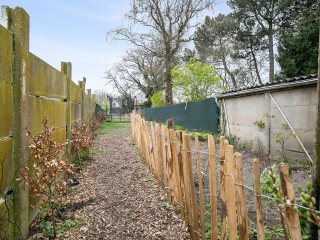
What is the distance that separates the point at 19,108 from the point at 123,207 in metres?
2.27

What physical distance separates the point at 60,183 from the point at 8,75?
5.89 ft

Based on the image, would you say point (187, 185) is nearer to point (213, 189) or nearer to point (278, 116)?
point (213, 189)

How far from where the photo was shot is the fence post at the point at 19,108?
2949mm

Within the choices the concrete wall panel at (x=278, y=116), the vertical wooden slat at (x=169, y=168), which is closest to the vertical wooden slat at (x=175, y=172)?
the vertical wooden slat at (x=169, y=168)

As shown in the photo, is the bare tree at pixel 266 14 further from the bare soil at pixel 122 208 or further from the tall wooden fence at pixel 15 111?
the tall wooden fence at pixel 15 111

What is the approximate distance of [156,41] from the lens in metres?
25.7

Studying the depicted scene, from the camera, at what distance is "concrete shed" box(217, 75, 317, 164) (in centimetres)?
864

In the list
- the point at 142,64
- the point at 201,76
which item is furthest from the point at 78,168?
the point at 142,64

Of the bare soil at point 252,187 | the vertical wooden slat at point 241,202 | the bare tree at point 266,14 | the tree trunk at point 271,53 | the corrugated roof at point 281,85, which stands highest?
the bare tree at point 266,14

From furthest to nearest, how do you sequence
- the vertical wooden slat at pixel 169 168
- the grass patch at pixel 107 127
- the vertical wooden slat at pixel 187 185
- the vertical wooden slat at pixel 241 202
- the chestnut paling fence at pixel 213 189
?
the grass patch at pixel 107 127 < the vertical wooden slat at pixel 169 168 < the vertical wooden slat at pixel 187 185 < the vertical wooden slat at pixel 241 202 < the chestnut paling fence at pixel 213 189

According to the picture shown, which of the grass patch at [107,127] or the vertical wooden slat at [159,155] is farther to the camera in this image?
the grass patch at [107,127]

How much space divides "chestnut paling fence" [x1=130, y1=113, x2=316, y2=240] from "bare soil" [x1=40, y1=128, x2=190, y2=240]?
221mm

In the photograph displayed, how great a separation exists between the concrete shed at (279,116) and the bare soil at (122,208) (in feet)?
15.0

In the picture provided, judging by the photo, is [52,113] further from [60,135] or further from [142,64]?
[142,64]
